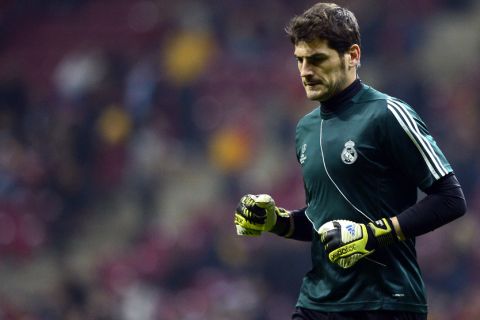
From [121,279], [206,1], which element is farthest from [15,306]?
[206,1]

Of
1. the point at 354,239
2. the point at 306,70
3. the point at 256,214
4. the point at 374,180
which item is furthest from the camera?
the point at 256,214

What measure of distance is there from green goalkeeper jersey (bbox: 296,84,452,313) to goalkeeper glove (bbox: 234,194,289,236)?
24 centimetres

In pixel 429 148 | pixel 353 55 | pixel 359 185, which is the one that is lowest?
pixel 359 185

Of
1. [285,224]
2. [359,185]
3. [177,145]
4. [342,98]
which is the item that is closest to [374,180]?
[359,185]

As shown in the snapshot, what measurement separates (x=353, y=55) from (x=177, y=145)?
7183 mm

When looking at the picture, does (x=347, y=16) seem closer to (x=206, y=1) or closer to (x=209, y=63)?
(x=209, y=63)

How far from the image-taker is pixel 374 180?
10.3 ft

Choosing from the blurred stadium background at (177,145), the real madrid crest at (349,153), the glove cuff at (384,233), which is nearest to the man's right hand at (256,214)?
the real madrid crest at (349,153)

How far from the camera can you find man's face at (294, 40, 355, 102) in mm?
3238

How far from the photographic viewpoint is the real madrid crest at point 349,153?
124 inches

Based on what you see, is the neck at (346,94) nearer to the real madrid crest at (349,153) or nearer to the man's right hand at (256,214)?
the real madrid crest at (349,153)

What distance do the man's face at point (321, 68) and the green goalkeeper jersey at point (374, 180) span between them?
0.08 metres

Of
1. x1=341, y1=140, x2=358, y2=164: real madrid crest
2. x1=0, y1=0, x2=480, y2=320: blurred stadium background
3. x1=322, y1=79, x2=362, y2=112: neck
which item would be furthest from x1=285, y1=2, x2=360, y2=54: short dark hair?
x1=0, y1=0, x2=480, y2=320: blurred stadium background

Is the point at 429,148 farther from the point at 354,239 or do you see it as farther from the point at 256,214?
the point at 256,214
